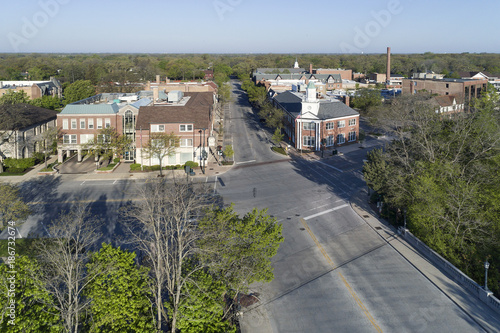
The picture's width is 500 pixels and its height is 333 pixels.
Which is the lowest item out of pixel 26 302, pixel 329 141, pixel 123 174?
pixel 26 302

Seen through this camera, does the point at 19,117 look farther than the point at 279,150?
No

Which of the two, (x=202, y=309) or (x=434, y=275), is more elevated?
(x=202, y=309)

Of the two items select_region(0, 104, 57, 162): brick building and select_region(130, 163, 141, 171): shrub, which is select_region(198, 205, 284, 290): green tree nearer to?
select_region(130, 163, 141, 171): shrub

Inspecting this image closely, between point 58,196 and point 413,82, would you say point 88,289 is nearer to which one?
point 58,196

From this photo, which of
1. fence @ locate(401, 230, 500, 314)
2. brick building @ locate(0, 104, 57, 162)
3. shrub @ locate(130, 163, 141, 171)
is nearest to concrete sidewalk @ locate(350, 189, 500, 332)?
fence @ locate(401, 230, 500, 314)

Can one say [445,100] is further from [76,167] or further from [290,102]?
[76,167]

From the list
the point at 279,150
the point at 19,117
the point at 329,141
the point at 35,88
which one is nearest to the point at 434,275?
the point at 279,150
